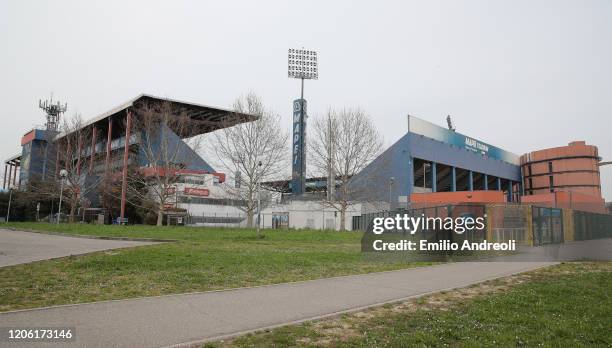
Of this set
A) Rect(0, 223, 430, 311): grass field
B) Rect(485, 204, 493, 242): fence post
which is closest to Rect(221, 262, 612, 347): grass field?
Rect(0, 223, 430, 311): grass field

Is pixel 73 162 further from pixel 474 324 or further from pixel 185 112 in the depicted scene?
pixel 474 324

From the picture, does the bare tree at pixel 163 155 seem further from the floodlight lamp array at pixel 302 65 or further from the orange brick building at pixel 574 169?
the orange brick building at pixel 574 169

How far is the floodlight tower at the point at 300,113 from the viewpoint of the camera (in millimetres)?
56969

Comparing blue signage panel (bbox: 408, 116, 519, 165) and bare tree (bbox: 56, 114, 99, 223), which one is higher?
blue signage panel (bbox: 408, 116, 519, 165)

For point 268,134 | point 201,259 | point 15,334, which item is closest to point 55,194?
point 268,134

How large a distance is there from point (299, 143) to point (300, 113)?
445 centimetres

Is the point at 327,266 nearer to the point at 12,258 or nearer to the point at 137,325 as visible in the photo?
the point at 137,325

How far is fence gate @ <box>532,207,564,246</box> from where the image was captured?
2098 cm

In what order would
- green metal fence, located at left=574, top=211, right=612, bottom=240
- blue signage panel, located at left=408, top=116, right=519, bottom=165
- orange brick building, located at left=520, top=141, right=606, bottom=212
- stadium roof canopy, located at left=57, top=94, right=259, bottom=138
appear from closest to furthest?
1. green metal fence, located at left=574, top=211, right=612, bottom=240
2. stadium roof canopy, located at left=57, top=94, right=259, bottom=138
3. blue signage panel, located at left=408, top=116, right=519, bottom=165
4. orange brick building, located at left=520, top=141, right=606, bottom=212

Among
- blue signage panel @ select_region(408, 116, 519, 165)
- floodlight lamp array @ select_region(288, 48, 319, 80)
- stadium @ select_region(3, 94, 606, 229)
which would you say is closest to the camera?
stadium @ select_region(3, 94, 606, 229)

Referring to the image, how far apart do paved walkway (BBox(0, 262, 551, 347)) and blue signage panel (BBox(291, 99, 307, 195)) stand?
46.8 m

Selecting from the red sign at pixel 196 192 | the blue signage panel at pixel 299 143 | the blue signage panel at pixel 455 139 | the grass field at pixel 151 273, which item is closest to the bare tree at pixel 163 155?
the red sign at pixel 196 192

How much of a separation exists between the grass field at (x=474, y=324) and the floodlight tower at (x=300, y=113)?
4295 cm

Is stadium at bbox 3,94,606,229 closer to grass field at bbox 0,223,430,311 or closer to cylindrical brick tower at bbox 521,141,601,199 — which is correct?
cylindrical brick tower at bbox 521,141,601,199
